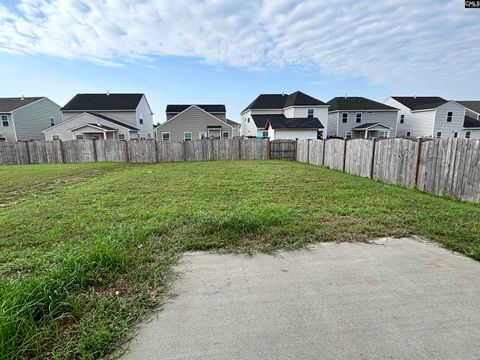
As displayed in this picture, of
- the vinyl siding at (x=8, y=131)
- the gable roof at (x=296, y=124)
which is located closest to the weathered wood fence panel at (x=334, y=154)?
the gable roof at (x=296, y=124)

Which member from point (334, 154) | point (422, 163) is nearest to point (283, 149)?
point (334, 154)

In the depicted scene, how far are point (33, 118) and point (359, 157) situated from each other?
114ft

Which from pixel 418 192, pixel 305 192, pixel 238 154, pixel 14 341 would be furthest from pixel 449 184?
pixel 238 154

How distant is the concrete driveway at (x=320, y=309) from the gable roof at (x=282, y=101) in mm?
29593

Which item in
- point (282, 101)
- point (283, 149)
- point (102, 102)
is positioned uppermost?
point (282, 101)

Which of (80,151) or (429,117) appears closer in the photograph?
(80,151)

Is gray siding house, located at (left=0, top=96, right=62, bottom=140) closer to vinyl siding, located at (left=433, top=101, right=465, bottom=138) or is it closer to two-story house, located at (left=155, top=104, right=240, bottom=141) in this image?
two-story house, located at (left=155, top=104, right=240, bottom=141)

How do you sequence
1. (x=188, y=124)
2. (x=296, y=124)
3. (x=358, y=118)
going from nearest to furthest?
(x=296, y=124) → (x=188, y=124) → (x=358, y=118)

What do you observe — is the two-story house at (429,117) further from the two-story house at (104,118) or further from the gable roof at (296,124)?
the two-story house at (104,118)

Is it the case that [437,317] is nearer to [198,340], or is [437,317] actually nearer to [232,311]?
[232,311]

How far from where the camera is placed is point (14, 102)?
2933 cm

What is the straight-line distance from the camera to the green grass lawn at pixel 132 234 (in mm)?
1989

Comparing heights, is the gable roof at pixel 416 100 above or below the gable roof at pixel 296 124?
above

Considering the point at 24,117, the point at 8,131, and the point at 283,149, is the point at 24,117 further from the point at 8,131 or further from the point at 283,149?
the point at 283,149
